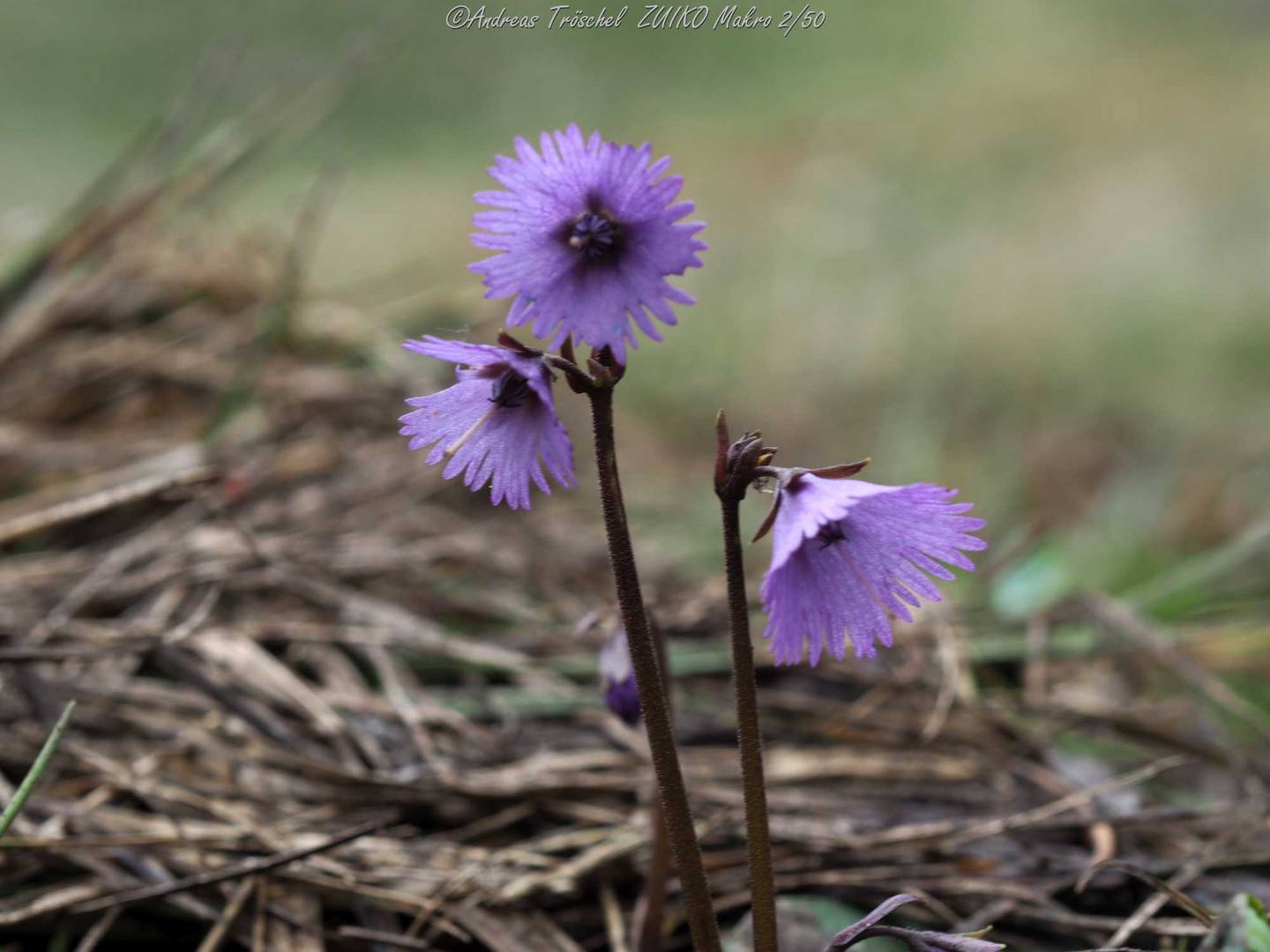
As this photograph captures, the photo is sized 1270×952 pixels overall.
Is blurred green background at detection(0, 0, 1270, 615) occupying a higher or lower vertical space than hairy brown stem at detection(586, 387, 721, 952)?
higher

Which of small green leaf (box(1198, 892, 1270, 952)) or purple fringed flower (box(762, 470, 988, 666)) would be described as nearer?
small green leaf (box(1198, 892, 1270, 952))

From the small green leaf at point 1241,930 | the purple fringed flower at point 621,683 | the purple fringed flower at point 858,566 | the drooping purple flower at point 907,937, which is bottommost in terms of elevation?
the drooping purple flower at point 907,937

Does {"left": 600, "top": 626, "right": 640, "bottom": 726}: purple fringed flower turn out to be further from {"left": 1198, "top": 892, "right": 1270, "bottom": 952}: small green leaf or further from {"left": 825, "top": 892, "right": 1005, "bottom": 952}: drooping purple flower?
{"left": 1198, "top": 892, "right": 1270, "bottom": 952}: small green leaf

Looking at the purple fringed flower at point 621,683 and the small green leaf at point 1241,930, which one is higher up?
the purple fringed flower at point 621,683

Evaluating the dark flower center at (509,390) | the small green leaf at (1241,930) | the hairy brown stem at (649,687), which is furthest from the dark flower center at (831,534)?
the small green leaf at (1241,930)

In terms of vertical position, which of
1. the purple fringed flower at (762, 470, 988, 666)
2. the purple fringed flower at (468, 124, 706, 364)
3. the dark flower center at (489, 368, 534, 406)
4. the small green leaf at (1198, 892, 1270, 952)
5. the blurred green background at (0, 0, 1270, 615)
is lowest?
the small green leaf at (1198, 892, 1270, 952)

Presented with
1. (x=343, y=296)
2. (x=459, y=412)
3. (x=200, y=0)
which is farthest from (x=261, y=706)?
(x=200, y=0)

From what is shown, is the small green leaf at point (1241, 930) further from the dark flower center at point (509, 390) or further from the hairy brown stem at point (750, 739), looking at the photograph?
the dark flower center at point (509, 390)

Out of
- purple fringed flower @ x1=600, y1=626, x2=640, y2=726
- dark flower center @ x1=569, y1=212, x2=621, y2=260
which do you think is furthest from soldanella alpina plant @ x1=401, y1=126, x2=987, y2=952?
purple fringed flower @ x1=600, y1=626, x2=640, y2=726
